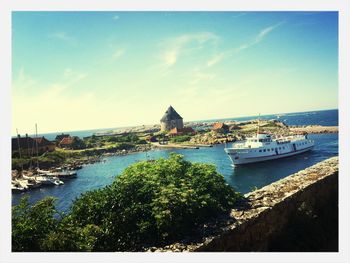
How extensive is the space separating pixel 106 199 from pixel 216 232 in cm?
166

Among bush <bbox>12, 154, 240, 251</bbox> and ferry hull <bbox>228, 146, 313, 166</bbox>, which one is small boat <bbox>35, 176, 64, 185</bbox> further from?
bush <bbox>12, 154, 240, 251</bbox>

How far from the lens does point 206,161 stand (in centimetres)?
1530

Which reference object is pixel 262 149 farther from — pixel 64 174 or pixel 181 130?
pixel 64 174

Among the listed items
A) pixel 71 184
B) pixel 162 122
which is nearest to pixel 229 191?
pixel 162 122

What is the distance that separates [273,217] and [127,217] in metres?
2.39

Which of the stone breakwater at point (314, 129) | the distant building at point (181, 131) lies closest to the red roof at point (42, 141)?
the distant building at point (181, 131)

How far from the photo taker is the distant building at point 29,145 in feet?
22.1

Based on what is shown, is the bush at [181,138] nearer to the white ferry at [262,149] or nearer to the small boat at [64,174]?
the small boat at [64,174]

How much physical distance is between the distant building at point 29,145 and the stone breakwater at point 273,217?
163 inches

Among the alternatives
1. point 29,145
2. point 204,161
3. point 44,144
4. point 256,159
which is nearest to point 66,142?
point 44,144

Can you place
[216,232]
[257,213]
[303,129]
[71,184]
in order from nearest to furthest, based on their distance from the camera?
[216,232] < [257,213] < [71,184] < [303,129]
